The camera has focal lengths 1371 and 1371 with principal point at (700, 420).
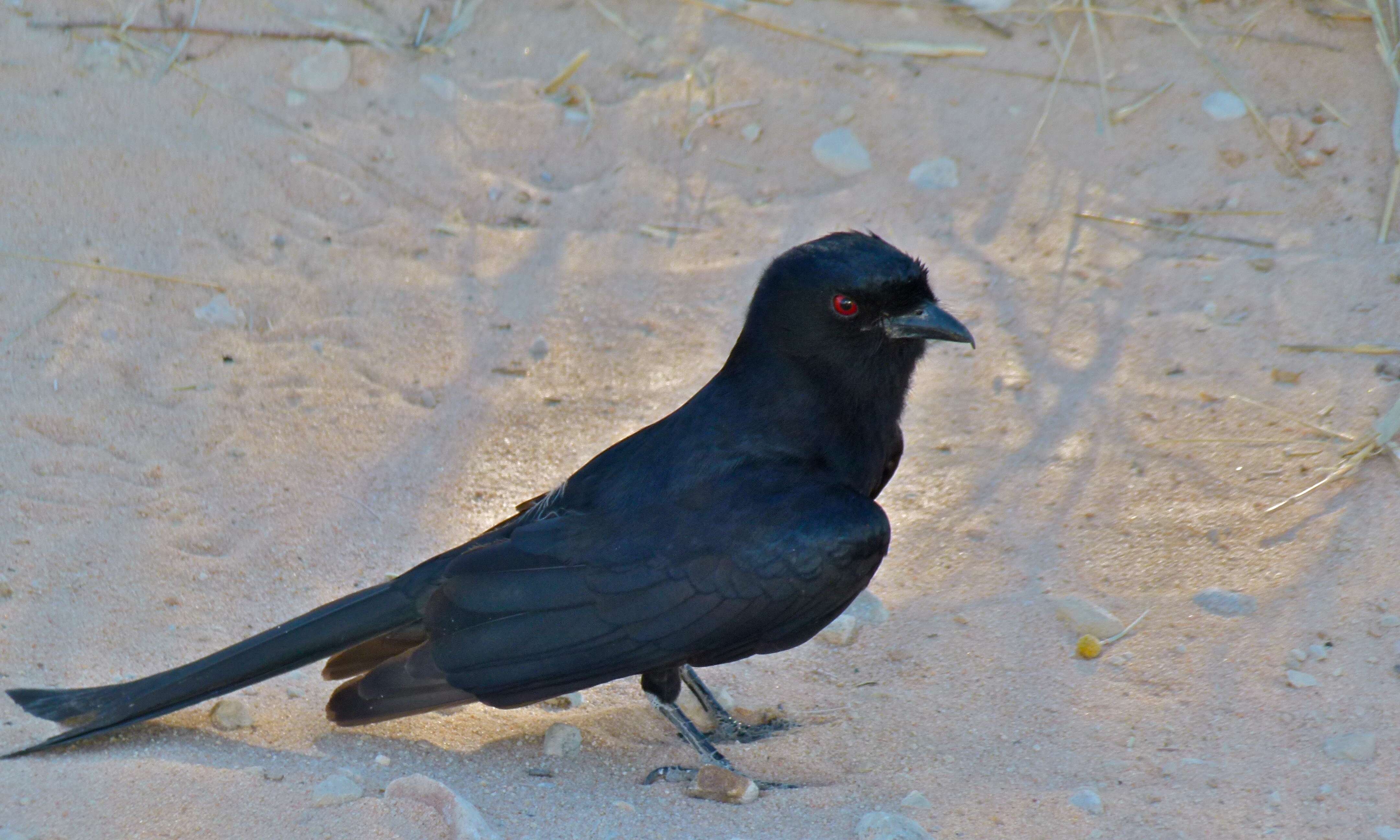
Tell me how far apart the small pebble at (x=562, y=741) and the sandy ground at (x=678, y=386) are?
0.06m

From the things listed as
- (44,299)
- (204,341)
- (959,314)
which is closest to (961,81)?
(959,314)

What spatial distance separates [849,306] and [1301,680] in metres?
1.75

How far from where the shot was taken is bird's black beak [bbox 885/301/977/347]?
4.20 meters

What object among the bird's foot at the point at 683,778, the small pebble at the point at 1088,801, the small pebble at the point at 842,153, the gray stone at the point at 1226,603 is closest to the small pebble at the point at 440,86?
the small pebble at the point at 842,153

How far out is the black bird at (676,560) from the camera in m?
3.86

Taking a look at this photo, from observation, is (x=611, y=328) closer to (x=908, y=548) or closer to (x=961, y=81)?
(x=908, y=548)

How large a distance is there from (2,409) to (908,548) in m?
3.45

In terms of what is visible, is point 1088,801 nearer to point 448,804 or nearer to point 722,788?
point 722,788

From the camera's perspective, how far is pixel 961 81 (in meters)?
6.94

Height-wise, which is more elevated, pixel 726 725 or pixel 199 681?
pixel 199 681

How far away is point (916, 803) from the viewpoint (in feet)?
12.1

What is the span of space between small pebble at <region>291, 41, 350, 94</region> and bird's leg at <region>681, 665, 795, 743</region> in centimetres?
386

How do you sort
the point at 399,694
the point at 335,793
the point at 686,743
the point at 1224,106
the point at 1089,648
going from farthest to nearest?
the point at 1224,106
the point at 1089,648
the point at 686,743
the point at 399,694
the point at 335,793

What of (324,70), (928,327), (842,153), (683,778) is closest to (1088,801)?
(683,778)
